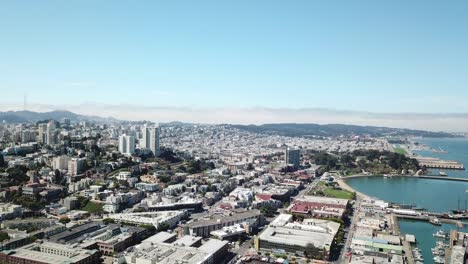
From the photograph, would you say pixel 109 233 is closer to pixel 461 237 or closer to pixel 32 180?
pixel 32 180

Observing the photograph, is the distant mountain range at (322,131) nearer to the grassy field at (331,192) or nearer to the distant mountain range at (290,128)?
the distant mountain range at (290,128)

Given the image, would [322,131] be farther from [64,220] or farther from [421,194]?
[64,220]

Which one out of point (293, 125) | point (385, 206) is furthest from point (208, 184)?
point (293, 125)

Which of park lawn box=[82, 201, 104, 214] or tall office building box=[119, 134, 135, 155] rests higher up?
tall office building box=[119, 134, 135, 155]

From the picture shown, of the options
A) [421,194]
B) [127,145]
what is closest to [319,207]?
[421,194]

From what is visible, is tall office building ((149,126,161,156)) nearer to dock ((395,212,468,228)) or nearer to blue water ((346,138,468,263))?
blue water ((346,138,468,263))

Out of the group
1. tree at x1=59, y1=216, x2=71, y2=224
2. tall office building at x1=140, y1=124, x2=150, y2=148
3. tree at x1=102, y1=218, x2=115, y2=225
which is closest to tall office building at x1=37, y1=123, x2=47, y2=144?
tall office building at x1=140, y1=124, x2=150, y2=148
